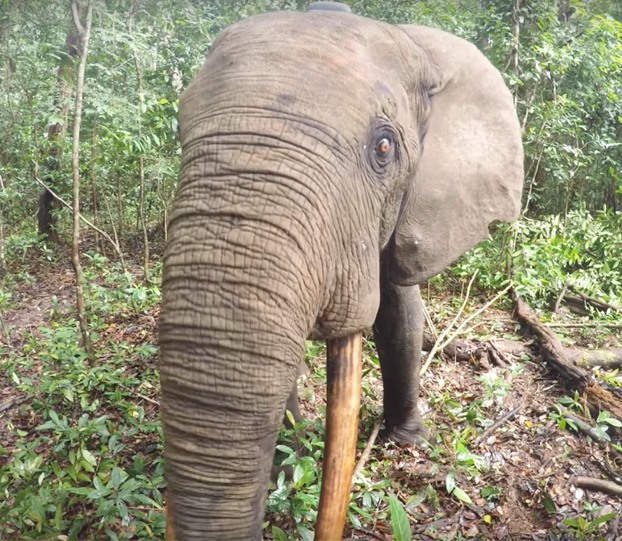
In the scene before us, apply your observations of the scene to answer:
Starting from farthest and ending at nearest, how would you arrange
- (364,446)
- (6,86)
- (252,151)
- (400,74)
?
(6,86), (364,446), (400,74), (252,151)

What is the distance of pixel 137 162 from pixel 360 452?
544 centimetres

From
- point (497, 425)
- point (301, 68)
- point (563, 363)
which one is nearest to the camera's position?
point (301, 68)

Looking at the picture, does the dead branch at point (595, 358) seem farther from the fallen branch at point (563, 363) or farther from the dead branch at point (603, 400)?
the dead branch at point (603, 400)

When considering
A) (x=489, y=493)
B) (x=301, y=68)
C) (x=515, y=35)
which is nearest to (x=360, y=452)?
(x=489, y=493)

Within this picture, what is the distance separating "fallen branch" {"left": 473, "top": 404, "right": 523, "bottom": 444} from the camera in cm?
396

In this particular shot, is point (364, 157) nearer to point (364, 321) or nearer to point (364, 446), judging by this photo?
point (364, 321)

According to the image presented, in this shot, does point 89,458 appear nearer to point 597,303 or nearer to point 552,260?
point 597,303

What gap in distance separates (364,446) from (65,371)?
2413mm

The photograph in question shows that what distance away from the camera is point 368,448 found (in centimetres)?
361

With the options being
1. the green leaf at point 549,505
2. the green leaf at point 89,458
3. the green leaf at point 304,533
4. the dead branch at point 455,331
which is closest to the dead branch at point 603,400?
the dead branch at point 455,331

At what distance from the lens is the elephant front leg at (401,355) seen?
11.9 feet

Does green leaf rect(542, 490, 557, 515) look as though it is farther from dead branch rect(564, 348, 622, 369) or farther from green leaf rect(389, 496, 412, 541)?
dead branch rect(564, 348, 622, 369)

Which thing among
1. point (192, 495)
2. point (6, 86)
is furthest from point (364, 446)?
point (6, 86)

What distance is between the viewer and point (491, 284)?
21.7 feet
